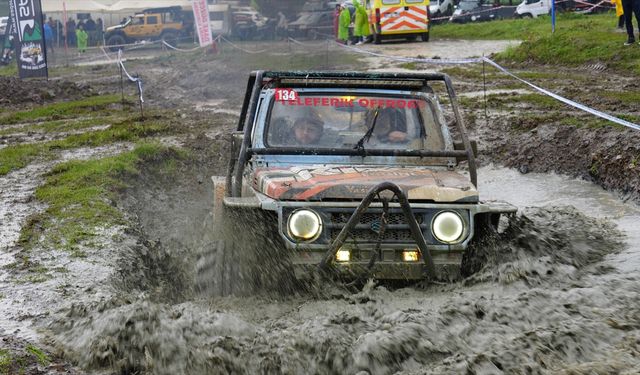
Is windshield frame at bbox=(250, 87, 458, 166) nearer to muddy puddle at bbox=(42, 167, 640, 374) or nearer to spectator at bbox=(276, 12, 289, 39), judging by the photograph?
muddy puddle at bbox=(42, 167, 640, 374)

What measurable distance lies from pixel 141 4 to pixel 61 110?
100ft

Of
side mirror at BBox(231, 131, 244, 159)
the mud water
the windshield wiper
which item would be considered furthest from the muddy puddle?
side mirror at BBox(231, 131, 244, 159)

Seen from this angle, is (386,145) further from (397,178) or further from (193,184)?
(193,184)

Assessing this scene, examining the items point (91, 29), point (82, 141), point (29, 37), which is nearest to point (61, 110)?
point (29, 37)

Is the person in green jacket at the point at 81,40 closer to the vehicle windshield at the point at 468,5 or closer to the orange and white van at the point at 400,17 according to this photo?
the vehicle windshield at the point at 468,5

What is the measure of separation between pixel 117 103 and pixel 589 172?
39.0 feet

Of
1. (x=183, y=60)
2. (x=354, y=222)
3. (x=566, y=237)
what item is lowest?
(x=183, y=60)

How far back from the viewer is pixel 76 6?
46.8m

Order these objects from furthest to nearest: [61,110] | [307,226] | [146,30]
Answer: [146,30] < [61,110] < [307,226]

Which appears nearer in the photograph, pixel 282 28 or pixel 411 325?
pixel 411 325

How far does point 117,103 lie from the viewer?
19.3 m

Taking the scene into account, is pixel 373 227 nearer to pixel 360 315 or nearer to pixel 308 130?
pixel 360 315

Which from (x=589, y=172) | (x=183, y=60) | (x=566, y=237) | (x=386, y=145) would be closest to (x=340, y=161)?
(x=386, y=145)

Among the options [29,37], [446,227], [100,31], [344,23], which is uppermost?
[446,227]
